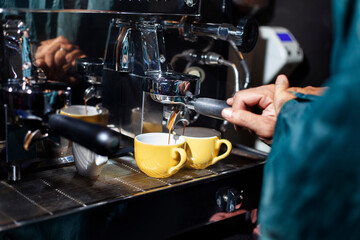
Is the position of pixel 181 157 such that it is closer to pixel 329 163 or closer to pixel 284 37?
pixel 329 163

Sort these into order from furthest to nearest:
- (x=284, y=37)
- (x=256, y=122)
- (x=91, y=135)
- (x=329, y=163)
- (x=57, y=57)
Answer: (x=284, y=37) < (x=57, y=57) < (x=256, y=122) < (x=91, y=135) < (x=329, y=163)

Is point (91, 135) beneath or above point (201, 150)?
above

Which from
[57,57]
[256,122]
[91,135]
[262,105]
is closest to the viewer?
[91,135]

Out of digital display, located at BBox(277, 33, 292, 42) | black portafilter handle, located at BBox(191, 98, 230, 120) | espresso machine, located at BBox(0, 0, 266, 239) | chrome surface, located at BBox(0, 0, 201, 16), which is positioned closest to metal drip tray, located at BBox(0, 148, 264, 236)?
espresso machine, located at BBox(0, 0, 266, 239)

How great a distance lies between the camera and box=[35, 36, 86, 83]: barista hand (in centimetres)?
84

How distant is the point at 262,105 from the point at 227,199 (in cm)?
20

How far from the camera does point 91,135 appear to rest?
522 mm

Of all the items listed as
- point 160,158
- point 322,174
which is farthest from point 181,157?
point 322,174

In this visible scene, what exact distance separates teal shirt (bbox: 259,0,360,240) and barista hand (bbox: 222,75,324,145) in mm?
198

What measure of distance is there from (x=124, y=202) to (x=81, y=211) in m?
0.08

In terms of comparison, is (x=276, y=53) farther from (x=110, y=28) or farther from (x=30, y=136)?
(x=30, y=136)

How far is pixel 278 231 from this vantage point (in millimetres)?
415

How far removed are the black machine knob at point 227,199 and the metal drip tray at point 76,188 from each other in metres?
Answer: 0.03


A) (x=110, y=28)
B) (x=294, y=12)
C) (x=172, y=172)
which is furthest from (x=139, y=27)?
(x=294, y=12)
